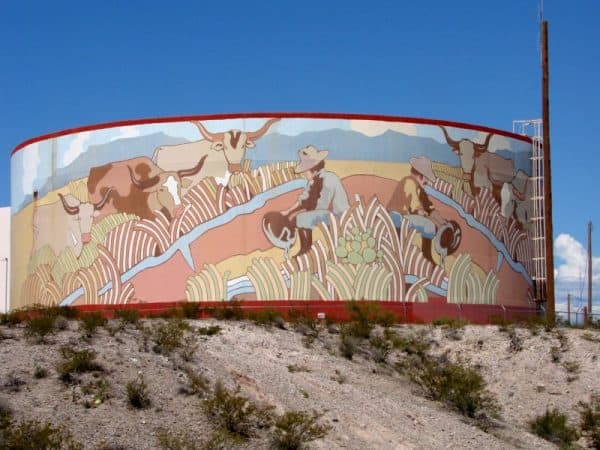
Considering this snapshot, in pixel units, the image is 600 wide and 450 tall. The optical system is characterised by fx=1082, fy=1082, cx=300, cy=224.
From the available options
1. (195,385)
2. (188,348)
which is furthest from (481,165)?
(195,385)

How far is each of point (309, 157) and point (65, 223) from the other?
8954 millimetres

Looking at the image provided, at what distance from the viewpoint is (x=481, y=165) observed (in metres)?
38.5

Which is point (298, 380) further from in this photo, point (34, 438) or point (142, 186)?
point (142, 186)

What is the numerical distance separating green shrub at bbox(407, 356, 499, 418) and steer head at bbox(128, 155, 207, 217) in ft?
34.2

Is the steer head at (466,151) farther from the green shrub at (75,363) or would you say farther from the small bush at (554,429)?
the green shrub at (75,363)

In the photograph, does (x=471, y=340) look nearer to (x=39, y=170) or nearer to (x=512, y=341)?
(x=512, y=341)

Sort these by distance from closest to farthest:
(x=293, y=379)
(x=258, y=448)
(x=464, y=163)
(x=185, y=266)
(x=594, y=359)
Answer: (x=258, y=448)
(x=293, y=379)
(x=594, y=359)
(x=185, y=266)
(x=464, y=163)

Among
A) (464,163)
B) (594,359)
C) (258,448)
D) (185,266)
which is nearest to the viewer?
(258,448)

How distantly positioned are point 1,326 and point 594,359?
16946 mm

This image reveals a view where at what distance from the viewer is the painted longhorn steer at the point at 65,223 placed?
37.2 meters

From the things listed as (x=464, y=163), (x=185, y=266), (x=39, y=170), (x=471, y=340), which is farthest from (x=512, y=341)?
(x=39, y=170)

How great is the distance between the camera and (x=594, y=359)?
105 feet

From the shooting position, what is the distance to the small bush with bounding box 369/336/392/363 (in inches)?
1224

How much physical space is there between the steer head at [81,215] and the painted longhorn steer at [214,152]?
2405 millimetres
